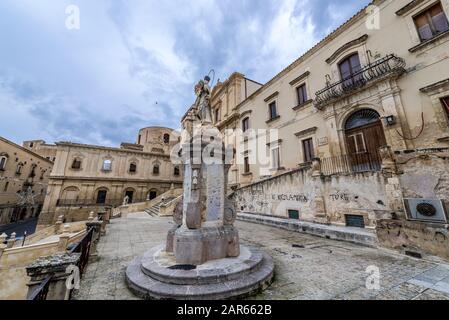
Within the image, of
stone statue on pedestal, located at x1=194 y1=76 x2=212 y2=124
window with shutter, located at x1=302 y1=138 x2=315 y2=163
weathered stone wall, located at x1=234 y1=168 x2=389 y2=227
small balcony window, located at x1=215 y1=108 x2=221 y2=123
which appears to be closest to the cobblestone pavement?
weathered stone wall, located at x1=234 y1=168 x2=389 y2=227

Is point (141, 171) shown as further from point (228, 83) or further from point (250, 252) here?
point (250, 252)

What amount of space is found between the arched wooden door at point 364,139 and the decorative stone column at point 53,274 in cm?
1095

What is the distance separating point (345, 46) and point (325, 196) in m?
8.91

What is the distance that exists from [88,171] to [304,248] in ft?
88.3

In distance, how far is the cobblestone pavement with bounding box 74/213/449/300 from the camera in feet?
9.76

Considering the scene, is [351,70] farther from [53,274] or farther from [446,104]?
[53,274]

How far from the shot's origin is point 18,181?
81.6ft

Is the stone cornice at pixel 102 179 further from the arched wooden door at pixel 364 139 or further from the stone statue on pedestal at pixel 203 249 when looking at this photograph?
the arched wooden door at pixel 364 139

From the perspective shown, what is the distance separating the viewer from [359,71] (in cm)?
1003

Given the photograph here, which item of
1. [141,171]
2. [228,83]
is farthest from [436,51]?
[141,171]

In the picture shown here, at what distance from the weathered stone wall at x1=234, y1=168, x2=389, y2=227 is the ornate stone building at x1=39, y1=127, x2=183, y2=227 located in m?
15.9

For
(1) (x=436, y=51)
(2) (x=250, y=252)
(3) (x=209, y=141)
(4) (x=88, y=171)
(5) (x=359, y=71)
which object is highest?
(5) (x=359, y=71)

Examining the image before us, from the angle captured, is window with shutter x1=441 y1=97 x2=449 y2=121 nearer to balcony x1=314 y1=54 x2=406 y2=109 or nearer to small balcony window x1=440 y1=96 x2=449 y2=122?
small balcony window x1=440 y1=96 x2=449 y2=122

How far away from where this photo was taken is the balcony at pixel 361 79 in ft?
27.9
